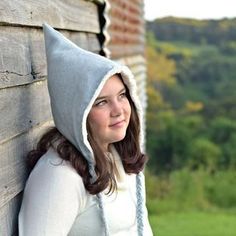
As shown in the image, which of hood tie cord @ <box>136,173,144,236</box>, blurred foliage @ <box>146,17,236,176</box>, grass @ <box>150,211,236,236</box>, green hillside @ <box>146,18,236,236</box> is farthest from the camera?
blurred foliage @ <box>146,17,236,176</box>

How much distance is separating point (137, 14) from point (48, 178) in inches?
313

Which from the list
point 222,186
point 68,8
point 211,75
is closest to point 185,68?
point 211,75

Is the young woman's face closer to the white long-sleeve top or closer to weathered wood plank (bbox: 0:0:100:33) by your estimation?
the white long-sleeve top

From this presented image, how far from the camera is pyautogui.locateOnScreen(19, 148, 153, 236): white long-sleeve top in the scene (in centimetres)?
234

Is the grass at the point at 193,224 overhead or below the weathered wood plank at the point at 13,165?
below

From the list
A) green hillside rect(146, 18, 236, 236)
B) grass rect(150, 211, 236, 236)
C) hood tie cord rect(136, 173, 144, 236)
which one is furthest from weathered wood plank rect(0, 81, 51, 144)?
green hillside rect(146, 18, 236, 236)

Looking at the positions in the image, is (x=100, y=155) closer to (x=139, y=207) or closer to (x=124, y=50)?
(x=139, y=207)

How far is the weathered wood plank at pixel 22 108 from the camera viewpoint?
2.38 m

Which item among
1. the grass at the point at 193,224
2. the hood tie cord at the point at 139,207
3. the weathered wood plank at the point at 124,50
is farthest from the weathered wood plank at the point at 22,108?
the grass at the point at 193,224

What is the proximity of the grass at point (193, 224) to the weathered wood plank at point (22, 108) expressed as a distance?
959 centimetres

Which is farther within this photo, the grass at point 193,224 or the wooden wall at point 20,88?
the grass at point 193,224

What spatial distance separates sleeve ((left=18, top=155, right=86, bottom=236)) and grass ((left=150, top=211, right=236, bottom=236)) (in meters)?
10.0

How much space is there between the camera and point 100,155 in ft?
8.20

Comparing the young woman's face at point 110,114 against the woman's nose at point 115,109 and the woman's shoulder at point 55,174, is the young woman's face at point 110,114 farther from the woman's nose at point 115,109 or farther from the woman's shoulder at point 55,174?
the woman's shoulder at point 55,174
